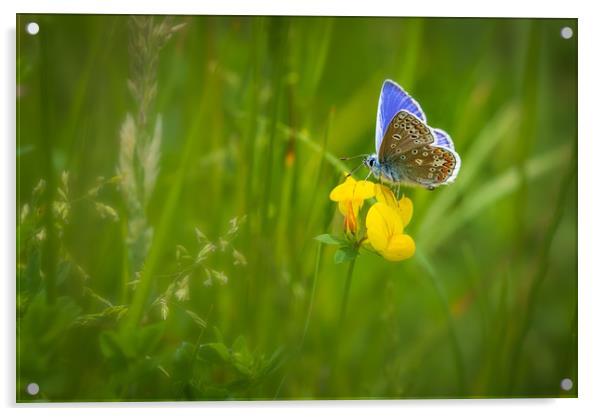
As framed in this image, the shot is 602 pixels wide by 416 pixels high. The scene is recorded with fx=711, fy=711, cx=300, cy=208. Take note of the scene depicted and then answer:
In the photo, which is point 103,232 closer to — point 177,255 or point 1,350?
point 177,255

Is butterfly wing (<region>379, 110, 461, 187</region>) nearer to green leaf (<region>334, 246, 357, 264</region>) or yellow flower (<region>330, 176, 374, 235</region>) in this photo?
yellow flower (<region>330, 176, 374, 235</region>)

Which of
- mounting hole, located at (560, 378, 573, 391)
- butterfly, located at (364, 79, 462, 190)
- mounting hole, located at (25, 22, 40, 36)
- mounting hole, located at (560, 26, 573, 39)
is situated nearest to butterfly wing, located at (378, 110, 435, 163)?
butterfly, located at (364, 79, 462, 190)

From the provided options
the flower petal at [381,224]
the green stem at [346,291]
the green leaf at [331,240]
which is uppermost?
the flower petal at [381,224]

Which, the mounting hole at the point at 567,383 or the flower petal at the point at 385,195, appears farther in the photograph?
the mounting hole at the point at 567,383

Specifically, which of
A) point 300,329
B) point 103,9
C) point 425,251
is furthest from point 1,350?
point 425,251

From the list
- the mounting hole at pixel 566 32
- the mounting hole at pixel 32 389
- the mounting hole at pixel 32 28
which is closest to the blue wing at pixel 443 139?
the mounting hole at pixel 566 32

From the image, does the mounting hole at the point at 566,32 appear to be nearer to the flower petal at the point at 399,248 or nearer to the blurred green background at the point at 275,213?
the blurred green background at the point at 275,213

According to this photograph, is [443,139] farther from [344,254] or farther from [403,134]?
[344,254]
